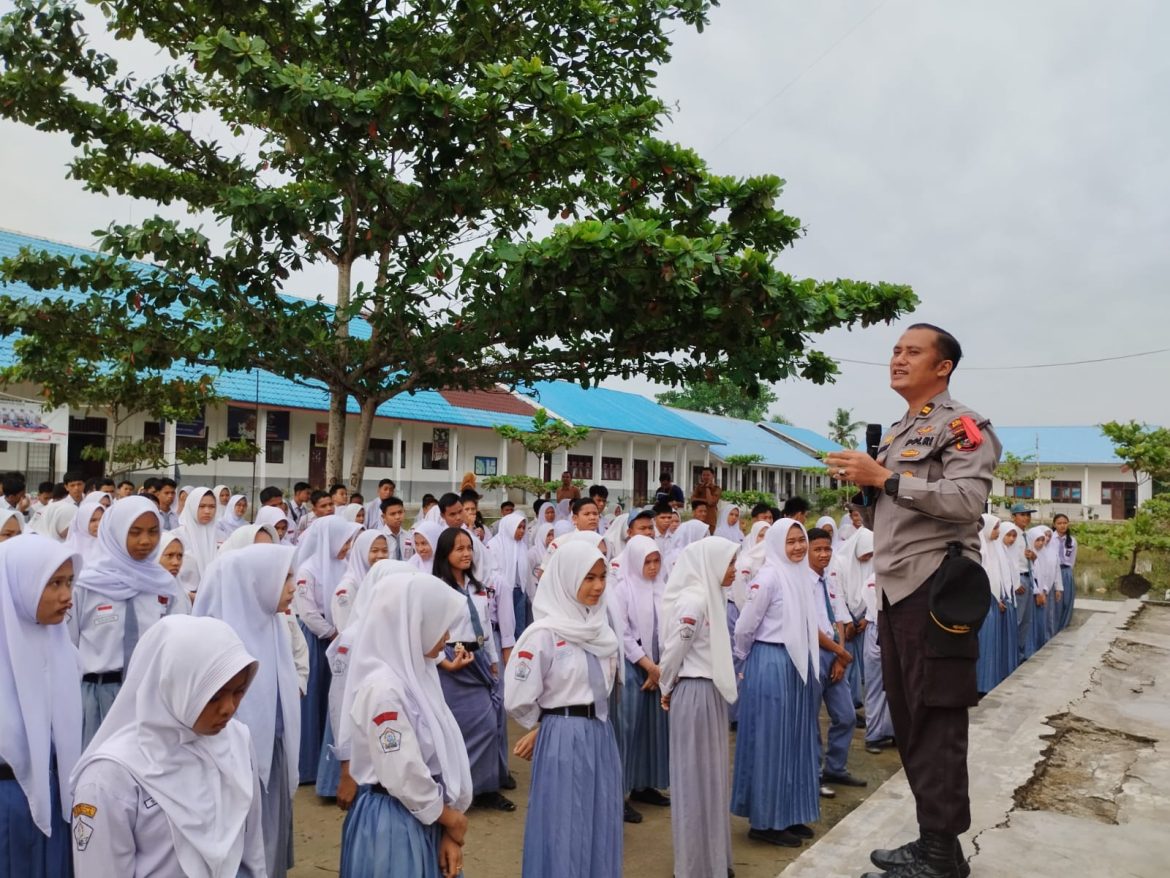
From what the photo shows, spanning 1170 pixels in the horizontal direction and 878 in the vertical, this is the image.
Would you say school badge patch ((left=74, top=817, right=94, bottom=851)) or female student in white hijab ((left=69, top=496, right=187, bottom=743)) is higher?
female student in white hijab ((left=69, top=496, right=187, bottom=743))

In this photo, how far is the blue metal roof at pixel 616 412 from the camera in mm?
27422

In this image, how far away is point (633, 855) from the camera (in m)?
4.36

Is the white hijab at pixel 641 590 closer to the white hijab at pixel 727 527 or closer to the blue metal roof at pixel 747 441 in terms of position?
the white hijab at pixel 727 527

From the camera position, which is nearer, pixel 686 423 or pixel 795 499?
pixel 795 499

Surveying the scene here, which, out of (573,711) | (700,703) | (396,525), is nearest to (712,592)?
(700,703)

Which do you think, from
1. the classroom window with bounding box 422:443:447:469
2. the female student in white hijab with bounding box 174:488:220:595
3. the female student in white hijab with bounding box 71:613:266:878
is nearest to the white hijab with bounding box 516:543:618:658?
the female student in white hijab with bounding box 71:613:266:878

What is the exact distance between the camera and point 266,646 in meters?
3.41

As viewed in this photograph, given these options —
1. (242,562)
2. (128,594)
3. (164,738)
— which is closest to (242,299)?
(128,594)

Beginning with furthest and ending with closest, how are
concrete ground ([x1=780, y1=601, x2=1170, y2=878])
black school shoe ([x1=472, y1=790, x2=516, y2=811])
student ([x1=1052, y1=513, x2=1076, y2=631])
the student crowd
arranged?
student ([x1=1052, y1=513, x2=1076, y2=631]) < black school shoe ([x1=472, y1=790, x2=516, y2=811]) < concrete ground ([x1=780, y1=601, x2=1170, y2=878]) < the student crowd

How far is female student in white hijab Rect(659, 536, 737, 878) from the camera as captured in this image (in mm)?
3787

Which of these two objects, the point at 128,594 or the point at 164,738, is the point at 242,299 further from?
the point at 164,738

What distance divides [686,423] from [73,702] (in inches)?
1254

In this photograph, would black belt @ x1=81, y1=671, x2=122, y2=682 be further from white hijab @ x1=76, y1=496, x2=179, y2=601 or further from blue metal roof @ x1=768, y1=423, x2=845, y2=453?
blue metal roof @ x1=768, y1=423, x2=845, y2=453

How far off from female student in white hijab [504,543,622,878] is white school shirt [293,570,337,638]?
2.36 m
